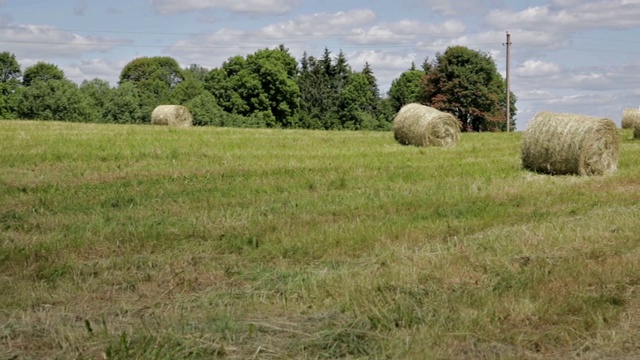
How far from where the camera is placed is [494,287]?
24.3 ft

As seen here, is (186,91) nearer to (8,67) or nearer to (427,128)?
(8,67)

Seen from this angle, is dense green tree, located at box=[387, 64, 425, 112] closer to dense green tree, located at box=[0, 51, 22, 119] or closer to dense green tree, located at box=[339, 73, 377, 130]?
dense green tree, located at box=[339, 73, 377, 130]

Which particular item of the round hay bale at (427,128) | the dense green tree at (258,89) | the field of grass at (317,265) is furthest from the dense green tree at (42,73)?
the field of grass at (317,265)

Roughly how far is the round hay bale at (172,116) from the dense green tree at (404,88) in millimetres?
56209

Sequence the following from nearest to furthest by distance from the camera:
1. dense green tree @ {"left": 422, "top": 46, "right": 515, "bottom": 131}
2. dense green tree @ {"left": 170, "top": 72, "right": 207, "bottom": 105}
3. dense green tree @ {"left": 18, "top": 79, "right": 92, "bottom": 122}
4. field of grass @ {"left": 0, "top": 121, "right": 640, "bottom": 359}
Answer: field of grass @ {"left": 0, "top": 121, "right": 640, "bottom": 359} → dense green tree @ {"left": 422, "top": 46, "right": 515, "bottom": 131} → dense green tree @ {"left": 18, "top": 79, "right": 92, "bottom": 122} → dense green tree @ {"left": 170, "top": 72, "right": 207, "bottom": 105}

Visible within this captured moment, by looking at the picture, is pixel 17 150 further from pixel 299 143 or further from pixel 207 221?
pixel 207 221

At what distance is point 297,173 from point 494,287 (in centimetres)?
1078

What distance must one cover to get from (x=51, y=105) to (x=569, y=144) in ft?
236

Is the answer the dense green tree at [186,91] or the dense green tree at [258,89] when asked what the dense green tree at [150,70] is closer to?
the dense green tree at [186,91]

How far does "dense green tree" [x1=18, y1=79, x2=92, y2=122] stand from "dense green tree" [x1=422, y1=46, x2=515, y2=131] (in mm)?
34284

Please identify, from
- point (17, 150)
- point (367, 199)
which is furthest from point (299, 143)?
point (367, 199)

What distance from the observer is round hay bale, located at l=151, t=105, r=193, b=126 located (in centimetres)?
4066

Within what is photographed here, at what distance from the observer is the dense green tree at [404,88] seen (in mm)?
95963

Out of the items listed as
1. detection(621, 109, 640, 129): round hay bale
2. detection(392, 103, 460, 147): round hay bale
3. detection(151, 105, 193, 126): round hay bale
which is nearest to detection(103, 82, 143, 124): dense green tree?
detection(151, 105, 193, 126): round hay bale
